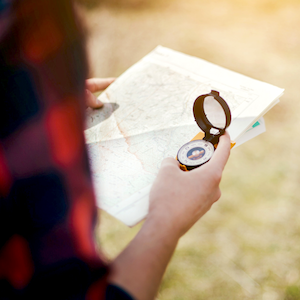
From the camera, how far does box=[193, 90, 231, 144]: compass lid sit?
3.68ft

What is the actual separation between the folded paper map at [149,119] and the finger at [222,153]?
0.11 metres

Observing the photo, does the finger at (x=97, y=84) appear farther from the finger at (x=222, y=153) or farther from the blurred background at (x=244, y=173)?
the finger at (x=222, y=153)

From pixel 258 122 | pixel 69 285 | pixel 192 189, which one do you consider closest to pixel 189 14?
pixel 258 122

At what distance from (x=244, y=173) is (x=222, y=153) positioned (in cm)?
156

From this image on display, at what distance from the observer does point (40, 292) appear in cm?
64

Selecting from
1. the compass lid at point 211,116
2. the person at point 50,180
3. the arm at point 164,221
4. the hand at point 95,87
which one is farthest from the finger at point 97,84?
the person at point 50,180

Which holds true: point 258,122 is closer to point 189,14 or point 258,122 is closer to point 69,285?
point 69,285

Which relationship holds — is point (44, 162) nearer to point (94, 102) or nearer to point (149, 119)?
point (149, 119)

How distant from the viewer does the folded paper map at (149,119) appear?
3.57 ft

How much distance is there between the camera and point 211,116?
119 centimetres

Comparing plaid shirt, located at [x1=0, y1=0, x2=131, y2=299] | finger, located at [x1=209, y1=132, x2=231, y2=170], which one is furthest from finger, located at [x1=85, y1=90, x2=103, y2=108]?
plaid shirt, located at [x1=0, y1=0, x2=131, y2=299]

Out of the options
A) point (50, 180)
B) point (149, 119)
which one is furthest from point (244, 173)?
point (50, 180)

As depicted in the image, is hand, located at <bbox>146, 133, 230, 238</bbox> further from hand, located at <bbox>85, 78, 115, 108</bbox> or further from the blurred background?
hand, located at <bbox>85, 78, 115, 108</bbox>

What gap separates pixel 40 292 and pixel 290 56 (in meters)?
3.87
